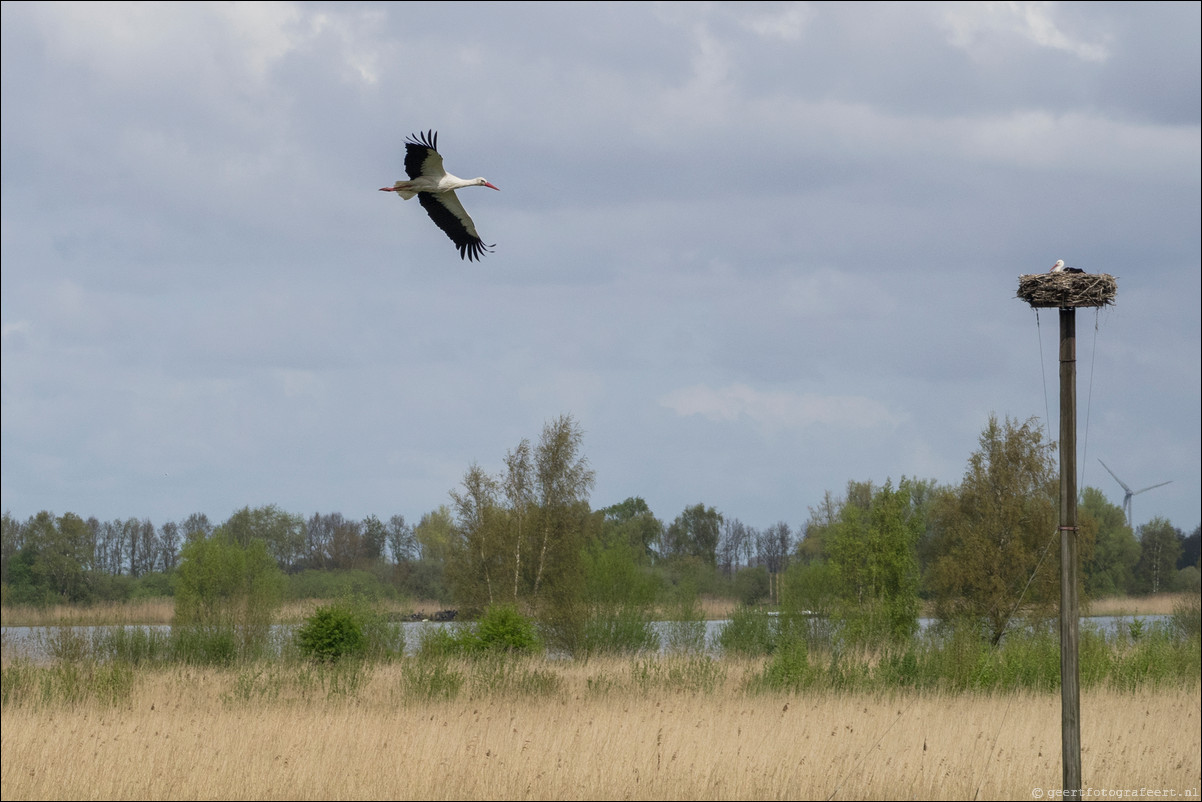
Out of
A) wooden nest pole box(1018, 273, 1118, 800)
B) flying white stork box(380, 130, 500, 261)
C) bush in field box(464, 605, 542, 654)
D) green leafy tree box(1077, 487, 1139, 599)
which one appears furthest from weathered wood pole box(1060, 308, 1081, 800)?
green leafy tree box(1077, 487, 1139, 599)

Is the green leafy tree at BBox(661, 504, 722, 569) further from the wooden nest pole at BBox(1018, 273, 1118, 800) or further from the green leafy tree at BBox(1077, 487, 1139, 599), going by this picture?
the wooden nest pole at BBox(1018, 273, 1118, 800)

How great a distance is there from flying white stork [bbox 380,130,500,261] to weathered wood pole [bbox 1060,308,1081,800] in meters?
6.88

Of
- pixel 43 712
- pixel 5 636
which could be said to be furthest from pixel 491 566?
pixel 43 712

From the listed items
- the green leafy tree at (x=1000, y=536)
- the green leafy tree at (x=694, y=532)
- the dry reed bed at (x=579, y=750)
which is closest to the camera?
the dry reed bed at (x=579, y=750)

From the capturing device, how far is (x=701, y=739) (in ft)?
45.6

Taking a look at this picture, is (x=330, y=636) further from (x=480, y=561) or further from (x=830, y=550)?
(x=830, y=550)

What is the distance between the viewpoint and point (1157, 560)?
65938mm

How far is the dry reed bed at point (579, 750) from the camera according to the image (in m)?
12.2

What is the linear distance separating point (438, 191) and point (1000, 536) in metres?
26.2

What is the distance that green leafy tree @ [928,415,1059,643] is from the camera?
109 feet

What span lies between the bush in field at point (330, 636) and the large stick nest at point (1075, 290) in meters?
17.6

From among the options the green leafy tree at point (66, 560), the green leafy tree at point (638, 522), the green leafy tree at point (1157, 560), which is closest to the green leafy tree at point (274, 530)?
the green leafy tree at point (66, 560)

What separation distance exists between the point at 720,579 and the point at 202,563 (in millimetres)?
35870

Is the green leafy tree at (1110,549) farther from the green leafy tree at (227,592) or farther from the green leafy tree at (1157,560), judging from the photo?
the green leafy tree at (227,592)
